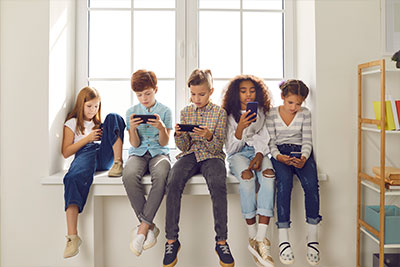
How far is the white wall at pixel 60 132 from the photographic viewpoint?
238 cm

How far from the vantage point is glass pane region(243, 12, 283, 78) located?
284cm

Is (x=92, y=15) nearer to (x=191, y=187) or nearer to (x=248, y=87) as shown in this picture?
(x=248, y=87)

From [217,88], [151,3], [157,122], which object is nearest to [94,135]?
[157,122]

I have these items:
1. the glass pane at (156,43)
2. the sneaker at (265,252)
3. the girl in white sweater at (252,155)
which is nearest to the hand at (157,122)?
the girl in white sweater at (252,155)

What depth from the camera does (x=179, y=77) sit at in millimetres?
2785

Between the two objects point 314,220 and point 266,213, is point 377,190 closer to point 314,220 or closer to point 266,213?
point 314,220

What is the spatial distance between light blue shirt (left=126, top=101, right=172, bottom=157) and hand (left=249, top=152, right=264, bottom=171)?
22.0 inches

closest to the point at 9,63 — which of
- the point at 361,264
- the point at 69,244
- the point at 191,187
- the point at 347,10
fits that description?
the point at 69,244

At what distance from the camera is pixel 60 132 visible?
2.53 m

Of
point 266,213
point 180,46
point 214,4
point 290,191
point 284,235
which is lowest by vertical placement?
point 284,235

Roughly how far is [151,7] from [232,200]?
143 centimetres

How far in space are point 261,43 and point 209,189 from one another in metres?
1.18

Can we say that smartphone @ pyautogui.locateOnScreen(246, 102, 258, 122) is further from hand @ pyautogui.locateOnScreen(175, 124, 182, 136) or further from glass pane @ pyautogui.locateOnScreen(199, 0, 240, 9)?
glass pane @ pyautogui.locateOnScreen(199, 0, 240, 9)

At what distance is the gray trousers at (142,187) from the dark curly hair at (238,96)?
0.53 meters
